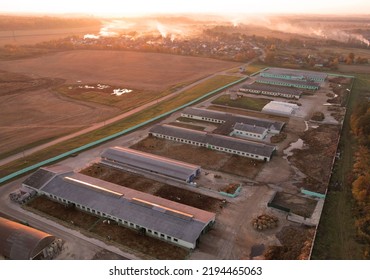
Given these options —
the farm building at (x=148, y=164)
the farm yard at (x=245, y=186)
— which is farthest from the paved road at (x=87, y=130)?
the farm building at (x=148, y=164)

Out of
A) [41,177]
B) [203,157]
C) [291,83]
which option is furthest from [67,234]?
[291,83]

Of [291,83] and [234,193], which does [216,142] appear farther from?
[291,83]

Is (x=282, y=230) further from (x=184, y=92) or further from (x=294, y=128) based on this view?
(x=184, y=92)

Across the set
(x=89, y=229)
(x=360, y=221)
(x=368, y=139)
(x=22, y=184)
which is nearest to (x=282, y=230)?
(x=360, y=221)

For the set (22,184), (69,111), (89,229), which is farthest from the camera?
(69,111)

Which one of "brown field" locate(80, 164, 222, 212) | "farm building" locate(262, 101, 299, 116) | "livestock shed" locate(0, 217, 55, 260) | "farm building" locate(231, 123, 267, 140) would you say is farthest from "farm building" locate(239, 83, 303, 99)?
"livestock shed" locate(0, 217, 55, 260)

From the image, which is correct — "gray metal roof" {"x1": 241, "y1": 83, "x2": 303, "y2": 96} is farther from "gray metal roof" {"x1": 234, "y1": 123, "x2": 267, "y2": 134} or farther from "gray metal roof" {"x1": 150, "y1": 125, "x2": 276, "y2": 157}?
"gray metal roof" {"x1": 150, "y1": 125, "x2": 276, "y2": 157}
